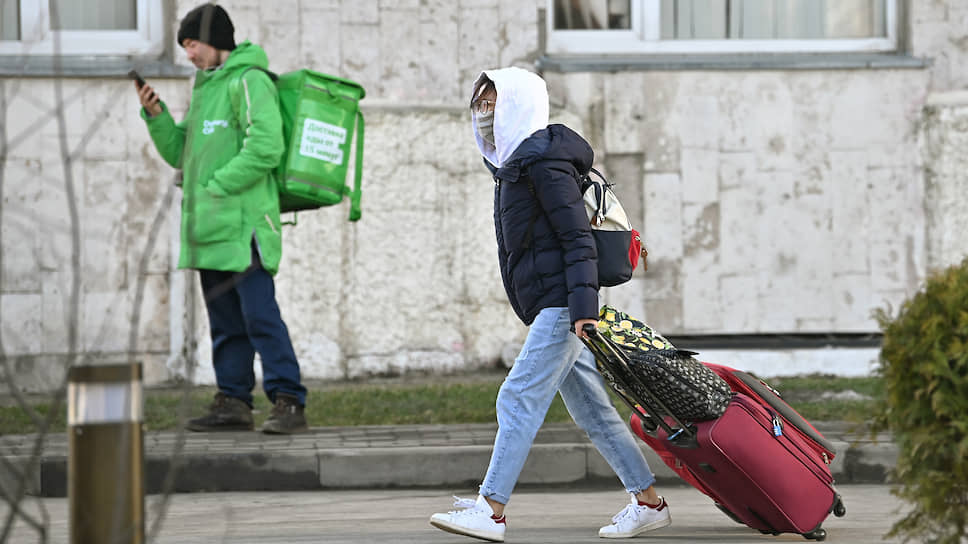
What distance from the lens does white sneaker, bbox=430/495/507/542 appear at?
498cm

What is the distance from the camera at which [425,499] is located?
645 centimetres

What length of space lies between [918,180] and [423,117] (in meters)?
3.73

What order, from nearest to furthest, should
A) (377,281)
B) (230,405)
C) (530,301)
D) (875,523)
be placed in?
(530,301), (875,523), (230,405), (377,281)

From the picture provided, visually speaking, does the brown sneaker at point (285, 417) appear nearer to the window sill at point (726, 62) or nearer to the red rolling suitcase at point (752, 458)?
the red rolling suitcase at point (752, 458)

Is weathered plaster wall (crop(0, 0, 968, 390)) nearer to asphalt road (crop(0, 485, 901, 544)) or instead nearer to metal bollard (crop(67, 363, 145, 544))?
asphalt road (crop(0, 485, 901, 544))

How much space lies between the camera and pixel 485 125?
521 centimetres

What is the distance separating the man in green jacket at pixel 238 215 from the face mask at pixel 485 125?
7.15 feet

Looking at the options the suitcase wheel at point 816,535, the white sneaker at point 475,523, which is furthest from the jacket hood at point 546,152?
the suitcase wheel at point 816,535

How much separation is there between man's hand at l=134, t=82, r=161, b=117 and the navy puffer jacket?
2.81 metres

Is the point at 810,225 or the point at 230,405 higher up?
the point at 810,225

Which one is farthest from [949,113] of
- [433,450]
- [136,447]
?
[136,447]

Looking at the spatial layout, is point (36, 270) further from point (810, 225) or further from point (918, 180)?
point (918, 180)

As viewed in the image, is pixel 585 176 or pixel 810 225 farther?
pixel 810 225

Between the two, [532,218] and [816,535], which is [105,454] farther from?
[816,535]
